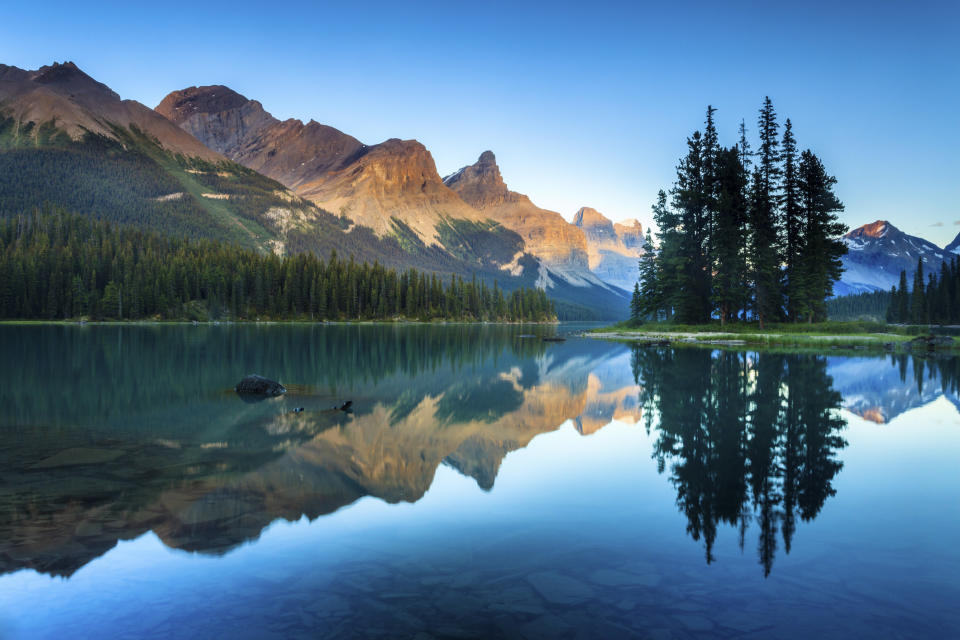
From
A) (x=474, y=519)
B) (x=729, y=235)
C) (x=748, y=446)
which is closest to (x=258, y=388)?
(x=474, y=519)

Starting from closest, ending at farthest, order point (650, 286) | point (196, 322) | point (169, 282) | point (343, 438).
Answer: point (343, 438)
point (650, 286)
point (196, 322)
point (169, 282)

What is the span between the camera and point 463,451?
1572 centimetres

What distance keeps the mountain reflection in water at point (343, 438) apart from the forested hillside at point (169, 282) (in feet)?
437

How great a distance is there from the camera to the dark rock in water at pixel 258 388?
25.7 meters

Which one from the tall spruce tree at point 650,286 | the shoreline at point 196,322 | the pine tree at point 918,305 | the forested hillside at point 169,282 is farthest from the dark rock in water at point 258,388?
the pine tree at point 918,305

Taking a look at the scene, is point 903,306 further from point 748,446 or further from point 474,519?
point 474,519

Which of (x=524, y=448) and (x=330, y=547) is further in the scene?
(x=524, y=448)

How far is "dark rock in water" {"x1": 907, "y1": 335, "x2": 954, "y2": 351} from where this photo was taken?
59.5 m

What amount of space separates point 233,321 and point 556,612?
173 m

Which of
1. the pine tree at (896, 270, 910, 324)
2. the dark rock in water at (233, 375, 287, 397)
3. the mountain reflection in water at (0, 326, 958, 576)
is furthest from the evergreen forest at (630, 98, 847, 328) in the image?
the pine tree at (896, 270, 910, 324)

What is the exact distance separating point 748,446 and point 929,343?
2365 inches

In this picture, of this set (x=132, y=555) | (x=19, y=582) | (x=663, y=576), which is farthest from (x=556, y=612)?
(x=19, y=582)

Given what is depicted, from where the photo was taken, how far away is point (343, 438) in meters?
17.0

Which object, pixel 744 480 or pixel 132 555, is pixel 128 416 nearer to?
pixel 132 555
